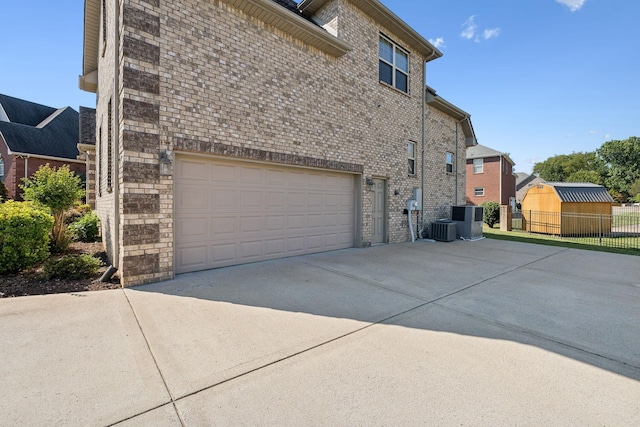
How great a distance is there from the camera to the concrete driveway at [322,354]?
2203 mm

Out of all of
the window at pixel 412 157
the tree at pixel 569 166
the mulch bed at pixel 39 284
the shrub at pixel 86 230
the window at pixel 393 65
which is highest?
the tree at pixel 569 166

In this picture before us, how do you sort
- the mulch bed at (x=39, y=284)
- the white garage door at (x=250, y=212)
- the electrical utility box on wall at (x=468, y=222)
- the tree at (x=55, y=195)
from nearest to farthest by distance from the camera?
the mulch bed at (x=39, y=284)
the white garage door at (x=250, y=212)
the tree at (x=55, y=195)
the electrical utility box on wall at (x=468, y=222)

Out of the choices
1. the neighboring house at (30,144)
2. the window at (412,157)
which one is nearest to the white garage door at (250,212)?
the window at (412,157)

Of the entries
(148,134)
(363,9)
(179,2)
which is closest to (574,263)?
(363,9)

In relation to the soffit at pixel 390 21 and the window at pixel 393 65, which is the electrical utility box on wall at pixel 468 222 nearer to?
the window at pixel 393 65

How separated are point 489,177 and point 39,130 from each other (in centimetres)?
3948

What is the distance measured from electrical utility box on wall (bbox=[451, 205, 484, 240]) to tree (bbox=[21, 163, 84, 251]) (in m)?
13.5

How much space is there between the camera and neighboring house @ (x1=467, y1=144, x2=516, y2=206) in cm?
2892

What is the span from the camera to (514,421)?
2.11m

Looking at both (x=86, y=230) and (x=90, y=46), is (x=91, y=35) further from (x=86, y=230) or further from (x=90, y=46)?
(x=86, y=230)

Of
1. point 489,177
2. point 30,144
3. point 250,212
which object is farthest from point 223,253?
point 489,177

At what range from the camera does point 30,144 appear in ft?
69.2

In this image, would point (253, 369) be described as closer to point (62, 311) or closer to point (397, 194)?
point (62, 311)

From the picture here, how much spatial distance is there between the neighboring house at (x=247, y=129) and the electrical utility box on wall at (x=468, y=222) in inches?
104
